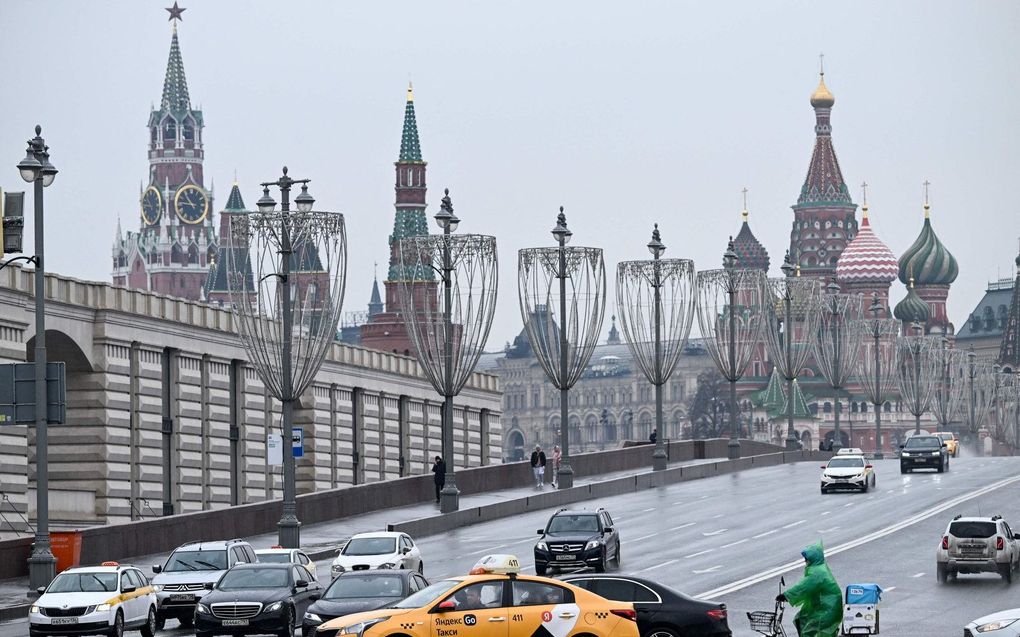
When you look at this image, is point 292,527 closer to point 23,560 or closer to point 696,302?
point 23,560

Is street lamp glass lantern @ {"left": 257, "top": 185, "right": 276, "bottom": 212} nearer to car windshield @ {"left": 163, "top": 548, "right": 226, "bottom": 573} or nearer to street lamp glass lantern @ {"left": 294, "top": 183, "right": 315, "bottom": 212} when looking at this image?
street lamp glass lantern @ {"left": 294, "top": 183, "right": 315, "bottom": 212}

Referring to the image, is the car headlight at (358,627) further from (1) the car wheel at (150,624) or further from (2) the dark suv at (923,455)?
(2) the dark suv at (923,455)

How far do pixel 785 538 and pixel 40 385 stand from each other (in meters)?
19.7

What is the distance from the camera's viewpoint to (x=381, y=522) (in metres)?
57.9

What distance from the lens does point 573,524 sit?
4381cm

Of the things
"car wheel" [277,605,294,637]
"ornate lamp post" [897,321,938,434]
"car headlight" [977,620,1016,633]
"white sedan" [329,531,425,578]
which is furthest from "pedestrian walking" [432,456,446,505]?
"ornate lamp post" [897,321,938,434]

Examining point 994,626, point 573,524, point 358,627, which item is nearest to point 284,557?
point 573,524

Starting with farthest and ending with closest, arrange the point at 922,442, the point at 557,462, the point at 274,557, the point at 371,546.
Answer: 1. the point at 922,442
2. the point at 557,462
3. the point at 371,546
4. the point at 274,557

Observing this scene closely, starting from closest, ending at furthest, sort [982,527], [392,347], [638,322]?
[982,527] < [638,322] < [392,347]

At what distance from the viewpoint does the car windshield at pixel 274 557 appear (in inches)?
1433

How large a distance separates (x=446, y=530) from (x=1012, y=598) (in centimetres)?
2271

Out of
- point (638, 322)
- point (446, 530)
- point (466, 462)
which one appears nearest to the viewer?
point (446, 530)

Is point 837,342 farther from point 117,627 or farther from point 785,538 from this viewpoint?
point 117,627

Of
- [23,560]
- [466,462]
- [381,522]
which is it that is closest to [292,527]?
[23,560]
